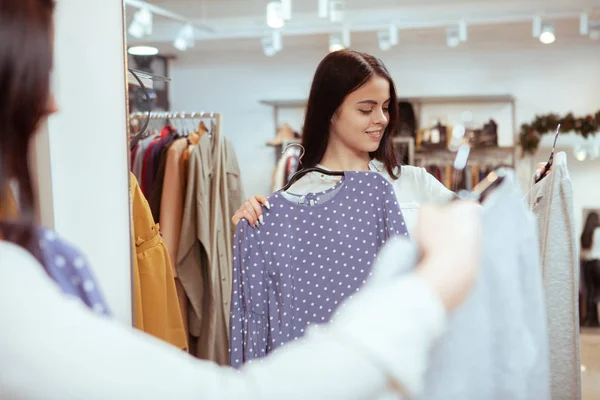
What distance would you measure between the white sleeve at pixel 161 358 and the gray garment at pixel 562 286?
994mm

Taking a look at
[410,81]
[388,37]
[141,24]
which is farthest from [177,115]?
[388,37]

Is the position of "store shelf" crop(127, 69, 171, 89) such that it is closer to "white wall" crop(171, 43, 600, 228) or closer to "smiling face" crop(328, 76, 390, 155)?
"white wall" crop(171, 43, 600, 228)

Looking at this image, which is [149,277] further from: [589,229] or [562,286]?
[589,229]

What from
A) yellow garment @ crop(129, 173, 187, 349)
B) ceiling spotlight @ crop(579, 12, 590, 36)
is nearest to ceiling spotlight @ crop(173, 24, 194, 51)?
yellow garment @ crop(129, 173, 187, 349)

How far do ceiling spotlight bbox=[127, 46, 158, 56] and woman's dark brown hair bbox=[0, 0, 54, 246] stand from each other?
61.0 inches

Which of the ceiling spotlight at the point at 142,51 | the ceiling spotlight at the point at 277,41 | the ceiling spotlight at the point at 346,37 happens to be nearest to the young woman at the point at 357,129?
the ceiling spotlight at the point at 142,51

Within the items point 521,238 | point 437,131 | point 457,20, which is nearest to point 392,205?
point 521,238

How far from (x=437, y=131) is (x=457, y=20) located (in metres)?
1.20

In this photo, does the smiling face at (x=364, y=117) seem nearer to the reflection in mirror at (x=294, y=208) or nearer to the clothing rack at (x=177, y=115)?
the reflection in mirror at (x=294, y=208)

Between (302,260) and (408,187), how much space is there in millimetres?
410

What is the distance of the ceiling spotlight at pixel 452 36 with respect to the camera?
4.35m

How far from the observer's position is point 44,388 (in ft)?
1.61

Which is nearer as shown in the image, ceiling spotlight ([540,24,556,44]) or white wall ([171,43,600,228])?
white wall ([171,43,600,228])

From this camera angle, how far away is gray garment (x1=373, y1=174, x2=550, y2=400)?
716 millimetres
